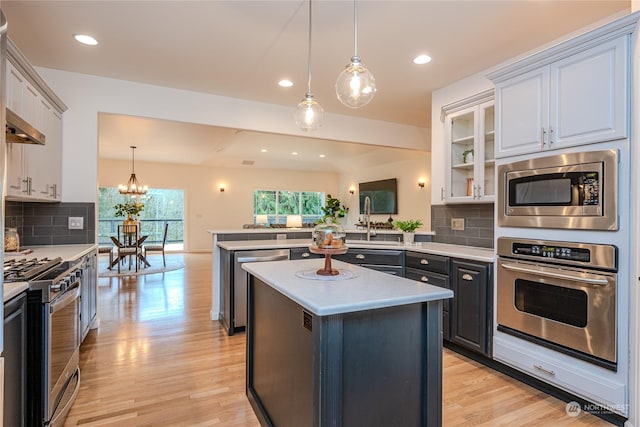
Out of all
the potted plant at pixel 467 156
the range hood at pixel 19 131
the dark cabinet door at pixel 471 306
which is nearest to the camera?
the range hood at pixel 19 131

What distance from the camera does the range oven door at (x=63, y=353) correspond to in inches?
70.8

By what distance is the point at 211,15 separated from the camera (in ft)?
7.96

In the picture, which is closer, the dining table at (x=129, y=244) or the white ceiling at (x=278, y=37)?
the white ceiling at (x=278, y=37)

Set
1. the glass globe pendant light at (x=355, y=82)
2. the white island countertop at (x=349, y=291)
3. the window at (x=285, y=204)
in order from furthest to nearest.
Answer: the window at (x=285, y=204) → the glass globe pendant light at (x=355, y=82) → the white island countertop at (x=349, y=291)

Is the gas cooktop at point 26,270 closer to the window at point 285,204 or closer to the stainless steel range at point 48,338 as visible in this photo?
the stainless steel range at point 48,338

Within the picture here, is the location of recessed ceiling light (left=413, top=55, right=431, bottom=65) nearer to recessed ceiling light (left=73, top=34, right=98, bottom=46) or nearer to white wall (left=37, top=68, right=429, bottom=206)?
white wall (left=37, top=68, right=429, bottom=206)

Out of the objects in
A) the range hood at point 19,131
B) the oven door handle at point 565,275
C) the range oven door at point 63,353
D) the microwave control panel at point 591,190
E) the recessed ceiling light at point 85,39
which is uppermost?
the recessed ceiling light at point 85,39

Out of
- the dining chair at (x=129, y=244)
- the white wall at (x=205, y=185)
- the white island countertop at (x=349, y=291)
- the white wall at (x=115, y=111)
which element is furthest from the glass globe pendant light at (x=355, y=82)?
the white wall at (x=205, y=185)

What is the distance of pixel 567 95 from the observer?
225 cm

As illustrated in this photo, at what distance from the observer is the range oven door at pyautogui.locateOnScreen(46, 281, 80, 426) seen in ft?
5.90

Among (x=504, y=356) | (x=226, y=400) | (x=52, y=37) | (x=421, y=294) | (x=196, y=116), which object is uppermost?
(x=52, y=37)

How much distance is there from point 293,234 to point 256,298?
2.51 m

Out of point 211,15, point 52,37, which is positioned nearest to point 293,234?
point 211,15

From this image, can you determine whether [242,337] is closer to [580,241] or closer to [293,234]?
[293,234]
